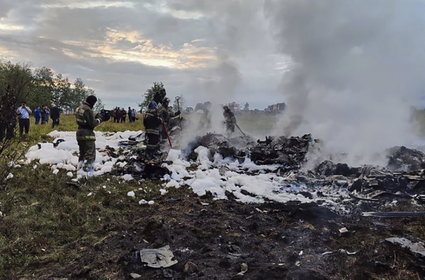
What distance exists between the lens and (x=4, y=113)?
5.13 meters

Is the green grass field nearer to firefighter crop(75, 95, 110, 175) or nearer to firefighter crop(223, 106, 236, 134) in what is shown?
firefighter crop(75, 95, 110, 175)

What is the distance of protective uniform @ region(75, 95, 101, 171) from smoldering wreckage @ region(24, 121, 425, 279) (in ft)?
2.84

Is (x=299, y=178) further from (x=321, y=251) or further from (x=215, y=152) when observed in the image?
(x=321, y=251)

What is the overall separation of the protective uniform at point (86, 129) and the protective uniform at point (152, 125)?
268cm

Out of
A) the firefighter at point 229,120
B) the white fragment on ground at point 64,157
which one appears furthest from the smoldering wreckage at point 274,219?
the firefighter at point 229,120

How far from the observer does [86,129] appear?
399 inches

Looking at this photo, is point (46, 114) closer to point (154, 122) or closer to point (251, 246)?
point (154, 122)

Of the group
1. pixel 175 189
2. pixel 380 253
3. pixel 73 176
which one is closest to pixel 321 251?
pixel 380 253

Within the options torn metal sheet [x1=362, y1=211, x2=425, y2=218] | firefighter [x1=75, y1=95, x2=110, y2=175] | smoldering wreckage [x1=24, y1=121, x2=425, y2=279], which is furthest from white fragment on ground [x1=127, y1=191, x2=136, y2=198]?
torn metal sheet [x1=362, y1=211, x2=425, y2=218]

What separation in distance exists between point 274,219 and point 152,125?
659cm

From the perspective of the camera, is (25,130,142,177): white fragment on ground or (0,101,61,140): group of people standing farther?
(25,130,142,177): white fragment on ground

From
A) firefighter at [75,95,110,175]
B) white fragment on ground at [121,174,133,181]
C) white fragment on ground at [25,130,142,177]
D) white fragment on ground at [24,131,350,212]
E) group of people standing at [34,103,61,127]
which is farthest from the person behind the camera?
group of people standing at [34,103,61,127]

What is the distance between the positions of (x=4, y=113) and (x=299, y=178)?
868 centimetres

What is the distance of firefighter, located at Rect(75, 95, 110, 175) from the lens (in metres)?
9.95
